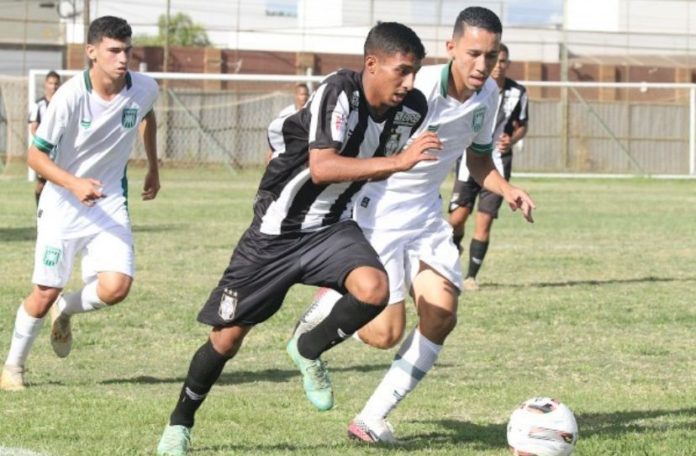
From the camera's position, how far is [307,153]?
602 centimetres

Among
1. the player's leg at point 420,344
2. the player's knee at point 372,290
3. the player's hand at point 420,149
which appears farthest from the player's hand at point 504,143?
the player's hand at point 420,149

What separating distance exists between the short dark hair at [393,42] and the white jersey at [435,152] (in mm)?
796

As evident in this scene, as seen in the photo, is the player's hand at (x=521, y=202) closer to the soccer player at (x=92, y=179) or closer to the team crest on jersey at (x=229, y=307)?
the team crest on jersey at (x=229, y=307)

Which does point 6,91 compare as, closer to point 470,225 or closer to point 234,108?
point 234,108

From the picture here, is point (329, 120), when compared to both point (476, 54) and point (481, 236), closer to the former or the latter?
point (476, 54)

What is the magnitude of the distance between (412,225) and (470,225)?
13.4 m

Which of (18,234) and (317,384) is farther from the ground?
(317,384)

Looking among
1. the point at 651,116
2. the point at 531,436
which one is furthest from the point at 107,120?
the point at 651,116

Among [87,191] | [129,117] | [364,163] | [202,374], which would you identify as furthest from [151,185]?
[364,163]

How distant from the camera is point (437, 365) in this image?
29.0ft

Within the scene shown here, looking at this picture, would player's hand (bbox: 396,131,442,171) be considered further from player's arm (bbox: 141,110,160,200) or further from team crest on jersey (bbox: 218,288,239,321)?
player's arm (bbox: 141,110,160,200)

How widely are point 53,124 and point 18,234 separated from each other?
34.4 feet

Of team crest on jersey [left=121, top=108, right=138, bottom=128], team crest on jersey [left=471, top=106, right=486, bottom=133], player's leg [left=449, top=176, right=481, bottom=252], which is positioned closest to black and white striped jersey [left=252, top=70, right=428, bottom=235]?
team crest on jersey [left=471, top=106, right=486, bottom=133]

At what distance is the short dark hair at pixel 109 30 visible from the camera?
7836 millimetres
